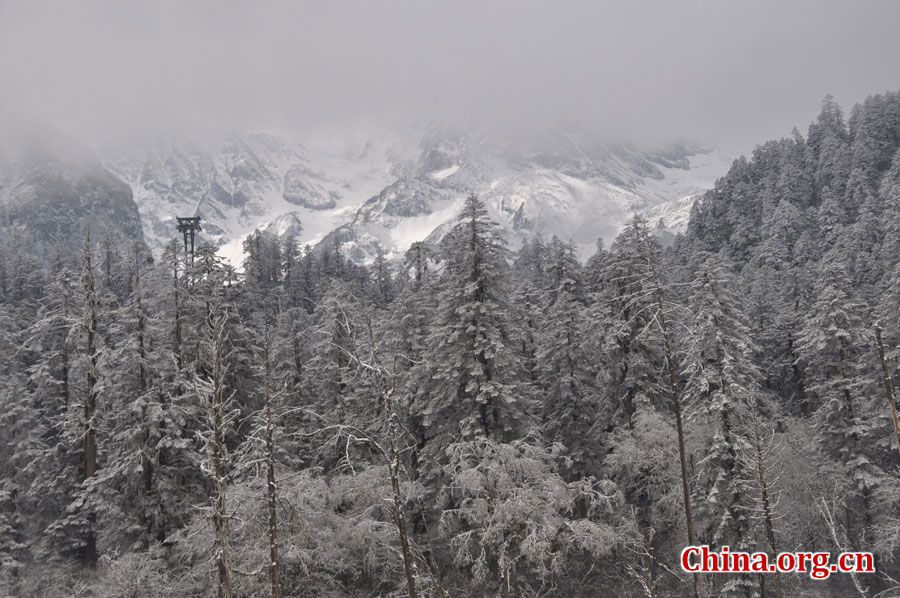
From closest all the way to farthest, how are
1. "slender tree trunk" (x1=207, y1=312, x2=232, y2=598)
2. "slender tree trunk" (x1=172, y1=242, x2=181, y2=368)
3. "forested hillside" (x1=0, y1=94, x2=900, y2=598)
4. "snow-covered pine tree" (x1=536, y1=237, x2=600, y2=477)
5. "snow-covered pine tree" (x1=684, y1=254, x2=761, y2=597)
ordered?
"slender tree trunk" (x1=207, y1=312, x2=232, y2=598)
"forested hillside" (x1=0, y1=94, x2=900, y2=598)
"snow-covered pine tree" (x1=684, y1=254, x2=761, y2=597)
"slender tree trunk" (x1=172, y1=242, x2=181, y2=368)
"snow-covered pine tree" (x1=536, y1=237, x2=600, y2=477)

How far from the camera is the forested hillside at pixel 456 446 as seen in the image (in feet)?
58.0

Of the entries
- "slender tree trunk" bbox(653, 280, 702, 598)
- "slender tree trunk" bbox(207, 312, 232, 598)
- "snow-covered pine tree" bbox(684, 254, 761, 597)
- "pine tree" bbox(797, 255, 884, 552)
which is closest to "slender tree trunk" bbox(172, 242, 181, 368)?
"slender tree trunk" bbox(207, 312, 232, 598)

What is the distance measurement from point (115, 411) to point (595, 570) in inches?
894

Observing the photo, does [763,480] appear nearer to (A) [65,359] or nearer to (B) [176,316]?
(B) [176,316]

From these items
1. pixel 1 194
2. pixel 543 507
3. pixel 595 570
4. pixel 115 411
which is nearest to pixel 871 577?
pixel 595 570

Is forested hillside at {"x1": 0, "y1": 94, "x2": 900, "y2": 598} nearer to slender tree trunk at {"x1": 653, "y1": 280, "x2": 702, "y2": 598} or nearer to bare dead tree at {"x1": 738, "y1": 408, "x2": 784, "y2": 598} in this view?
bare dead tree at {"x1": 738, "y1": 408, "x2": 784, "y2": 598}

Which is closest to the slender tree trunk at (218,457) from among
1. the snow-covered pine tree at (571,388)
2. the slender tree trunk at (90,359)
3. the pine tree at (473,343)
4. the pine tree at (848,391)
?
the slender tree trunk at (90,359)

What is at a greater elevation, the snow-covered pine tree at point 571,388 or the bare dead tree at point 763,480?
the snow-covered pine tree at point 571,388

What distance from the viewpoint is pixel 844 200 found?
277ft

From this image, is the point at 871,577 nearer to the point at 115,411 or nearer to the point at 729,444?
the point at 729,444

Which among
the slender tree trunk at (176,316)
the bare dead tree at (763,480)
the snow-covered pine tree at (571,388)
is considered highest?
the slender tree trunk at (176,316)

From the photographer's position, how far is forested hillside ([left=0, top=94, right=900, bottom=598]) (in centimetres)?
1767

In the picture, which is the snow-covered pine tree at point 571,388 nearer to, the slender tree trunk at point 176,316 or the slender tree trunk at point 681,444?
the slender tree trunk at point 681,444

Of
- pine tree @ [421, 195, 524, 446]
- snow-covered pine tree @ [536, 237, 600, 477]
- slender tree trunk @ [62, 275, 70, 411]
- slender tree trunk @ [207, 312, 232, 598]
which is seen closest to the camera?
slender tree trunk @ [207, 312, 232, 598]
